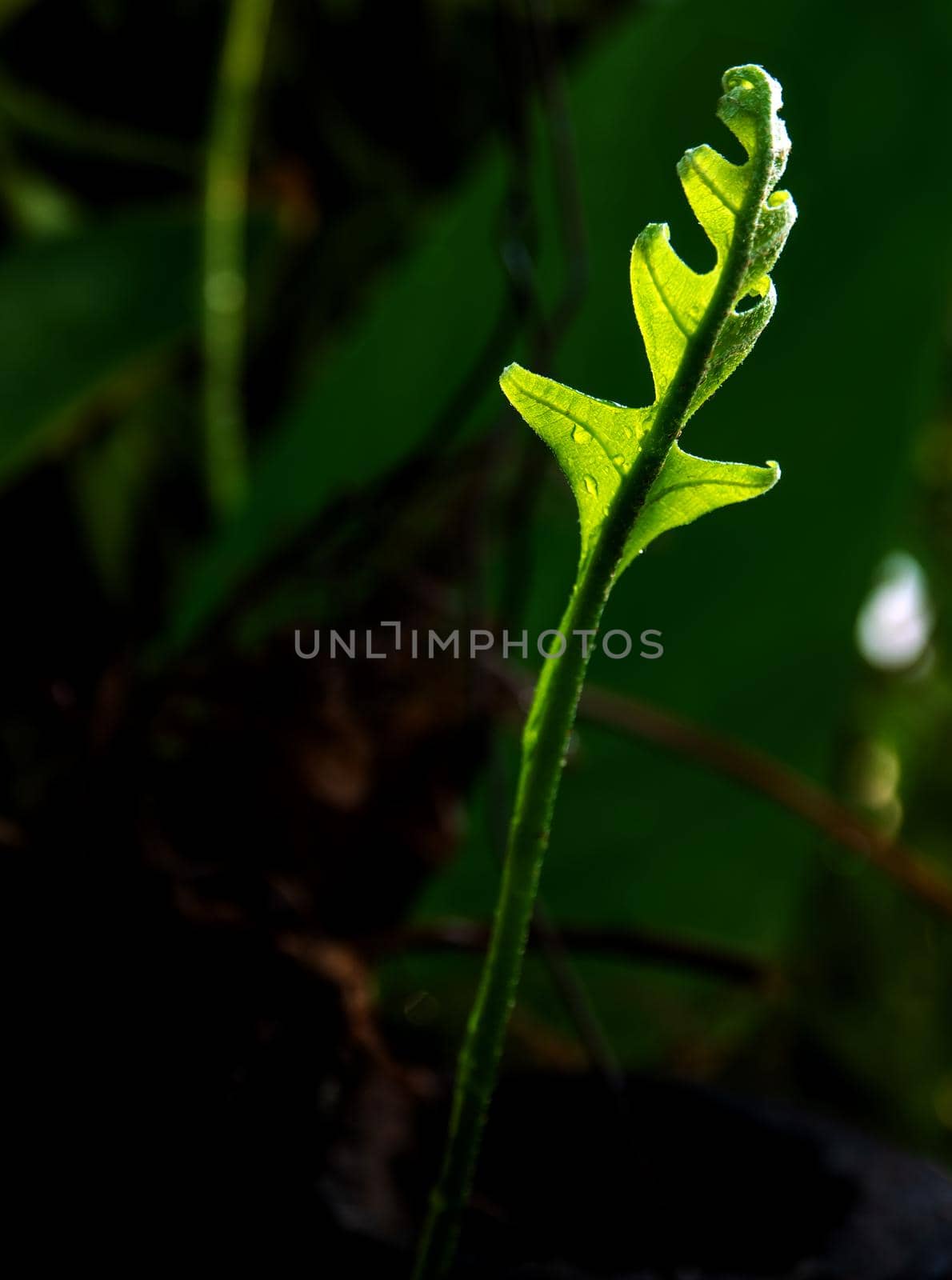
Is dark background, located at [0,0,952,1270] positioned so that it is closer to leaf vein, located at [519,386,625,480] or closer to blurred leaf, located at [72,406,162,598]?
blurred leaf, located at [72,406,162,598]

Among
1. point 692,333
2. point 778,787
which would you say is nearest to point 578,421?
point 692,333

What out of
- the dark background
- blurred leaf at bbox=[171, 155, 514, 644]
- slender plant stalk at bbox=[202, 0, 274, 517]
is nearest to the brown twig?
the dark background

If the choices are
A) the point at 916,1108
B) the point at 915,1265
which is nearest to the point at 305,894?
the point at 915,1265

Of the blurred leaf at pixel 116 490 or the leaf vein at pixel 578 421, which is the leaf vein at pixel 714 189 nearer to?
the leaf vein at pixel 578 421

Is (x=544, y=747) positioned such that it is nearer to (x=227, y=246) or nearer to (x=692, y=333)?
(x=692, y=333)

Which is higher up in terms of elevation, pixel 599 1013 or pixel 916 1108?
pixel 599 1013

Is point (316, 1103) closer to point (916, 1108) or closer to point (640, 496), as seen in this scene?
point (640, 496)
